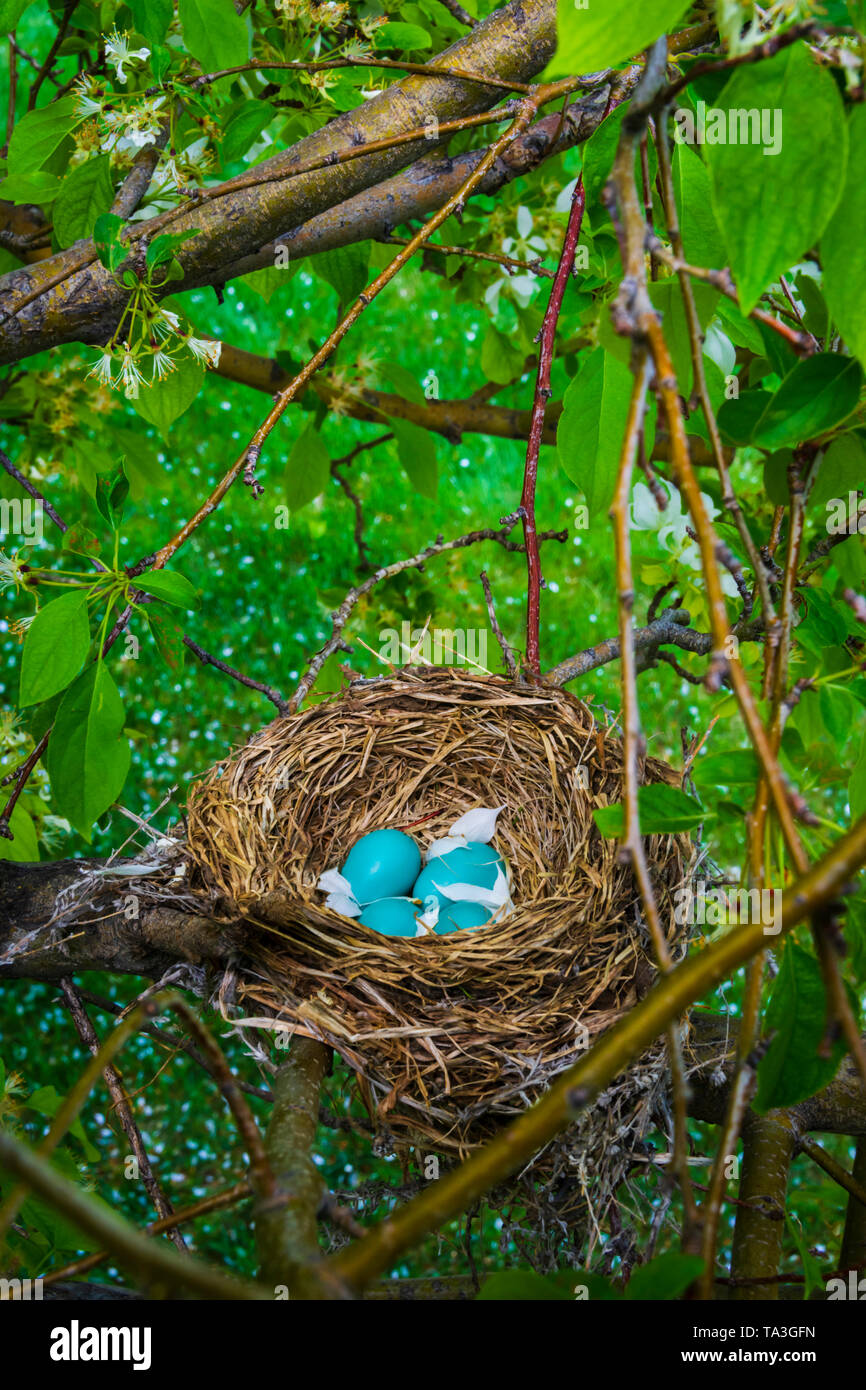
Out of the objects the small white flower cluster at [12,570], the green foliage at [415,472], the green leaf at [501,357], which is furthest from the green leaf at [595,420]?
the green leaf at [501,357]

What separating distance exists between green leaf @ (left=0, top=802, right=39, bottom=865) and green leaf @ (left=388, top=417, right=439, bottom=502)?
0.77 m

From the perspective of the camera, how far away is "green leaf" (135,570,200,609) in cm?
90

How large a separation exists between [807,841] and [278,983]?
0.54 m

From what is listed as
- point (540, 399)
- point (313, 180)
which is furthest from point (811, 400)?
point (313, 180)

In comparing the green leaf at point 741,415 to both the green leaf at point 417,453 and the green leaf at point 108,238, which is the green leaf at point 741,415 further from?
the green leaf at point 417,453

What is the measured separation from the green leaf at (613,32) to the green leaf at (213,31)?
26.5 inches

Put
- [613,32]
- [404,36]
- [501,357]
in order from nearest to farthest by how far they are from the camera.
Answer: [613,32] < [404,36] < [501,357]

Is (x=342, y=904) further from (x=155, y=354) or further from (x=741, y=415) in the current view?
(x=741, y=415)

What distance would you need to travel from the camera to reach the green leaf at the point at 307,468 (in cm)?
→ 158

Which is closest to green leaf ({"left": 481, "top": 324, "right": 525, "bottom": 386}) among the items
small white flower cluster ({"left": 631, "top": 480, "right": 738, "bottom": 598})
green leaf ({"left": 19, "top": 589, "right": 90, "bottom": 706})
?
small white flower cluster ({"left": 631, "top": 480, "right": 738, "bottom": 598})

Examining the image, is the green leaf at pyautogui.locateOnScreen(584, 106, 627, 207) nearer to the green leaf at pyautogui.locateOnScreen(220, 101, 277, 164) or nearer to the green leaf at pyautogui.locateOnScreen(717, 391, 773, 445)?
the green leaf at pyautogui.locateOnScreen(717, 391, 773, 445)

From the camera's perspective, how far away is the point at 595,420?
34.8 inches

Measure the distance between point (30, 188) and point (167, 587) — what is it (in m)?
0.63
